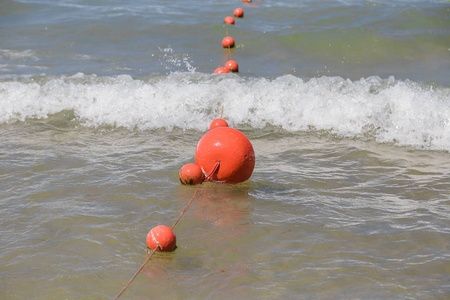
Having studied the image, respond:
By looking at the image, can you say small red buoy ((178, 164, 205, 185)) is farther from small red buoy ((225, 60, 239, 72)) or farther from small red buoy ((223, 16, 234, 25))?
small red buoy ((223, 16, 234, 25))

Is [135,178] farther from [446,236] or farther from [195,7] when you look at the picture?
[195,7]

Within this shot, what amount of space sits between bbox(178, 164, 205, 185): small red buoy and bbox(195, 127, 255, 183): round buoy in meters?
0.09

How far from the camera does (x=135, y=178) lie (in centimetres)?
567

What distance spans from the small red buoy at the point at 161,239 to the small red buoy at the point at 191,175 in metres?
1.33

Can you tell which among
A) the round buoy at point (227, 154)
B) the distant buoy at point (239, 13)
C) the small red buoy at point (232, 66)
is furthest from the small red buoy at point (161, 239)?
the distant buoy at point (239, 13)

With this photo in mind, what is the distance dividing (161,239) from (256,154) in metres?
2.83

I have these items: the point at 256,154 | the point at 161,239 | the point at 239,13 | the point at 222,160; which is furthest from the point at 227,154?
the point at 239,13

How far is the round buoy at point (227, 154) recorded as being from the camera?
204 inches

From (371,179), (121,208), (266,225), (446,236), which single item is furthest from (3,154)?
→ (446,236)

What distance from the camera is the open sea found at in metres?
3.89

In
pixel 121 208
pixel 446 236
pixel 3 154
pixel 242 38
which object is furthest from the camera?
pixel 242 38

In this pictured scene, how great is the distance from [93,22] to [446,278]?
1182cm

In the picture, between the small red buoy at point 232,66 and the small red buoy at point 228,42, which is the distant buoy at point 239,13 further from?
the small red buoy at point 232,66

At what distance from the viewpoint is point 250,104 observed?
8.51 metres
